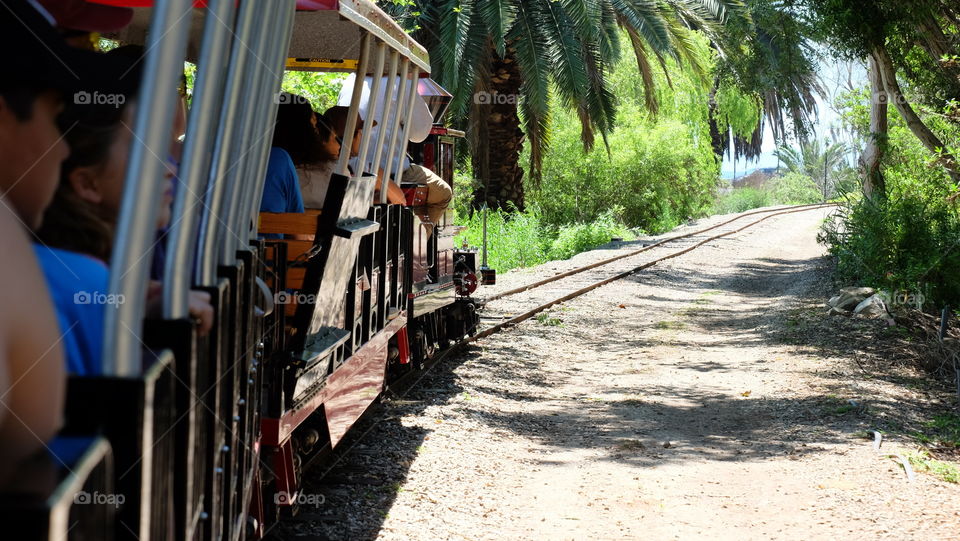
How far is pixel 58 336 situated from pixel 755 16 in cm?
1976

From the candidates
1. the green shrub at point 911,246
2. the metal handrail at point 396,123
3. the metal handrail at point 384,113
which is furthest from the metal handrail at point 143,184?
the green shrub at point 911,246

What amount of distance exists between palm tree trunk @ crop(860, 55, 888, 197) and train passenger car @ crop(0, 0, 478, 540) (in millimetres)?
11807

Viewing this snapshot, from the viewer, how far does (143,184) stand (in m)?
1.68

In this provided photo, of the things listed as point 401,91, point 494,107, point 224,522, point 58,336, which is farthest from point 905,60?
point 58,336

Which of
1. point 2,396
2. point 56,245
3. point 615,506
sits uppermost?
point 56,245

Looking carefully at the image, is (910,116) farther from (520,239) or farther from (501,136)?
(520,239)

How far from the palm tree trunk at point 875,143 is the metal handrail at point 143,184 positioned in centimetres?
1475

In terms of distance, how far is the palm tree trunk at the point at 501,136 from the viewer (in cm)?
2102

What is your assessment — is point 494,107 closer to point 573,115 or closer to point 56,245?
point 573,115

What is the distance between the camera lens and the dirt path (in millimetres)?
5734

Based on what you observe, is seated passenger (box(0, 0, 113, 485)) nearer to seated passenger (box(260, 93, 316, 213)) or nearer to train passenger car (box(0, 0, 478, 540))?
train passenger car (box(0, 0, 478, 540))

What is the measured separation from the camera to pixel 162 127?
170 centimetres

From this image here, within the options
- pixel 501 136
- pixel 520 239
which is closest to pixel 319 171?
pixel 501 136

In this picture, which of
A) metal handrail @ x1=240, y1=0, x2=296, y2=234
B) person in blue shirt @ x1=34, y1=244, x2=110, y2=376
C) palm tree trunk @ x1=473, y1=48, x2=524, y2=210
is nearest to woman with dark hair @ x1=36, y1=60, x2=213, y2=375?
person in blue shirt @ x1=34, y1=244, x2=110, y2=376
